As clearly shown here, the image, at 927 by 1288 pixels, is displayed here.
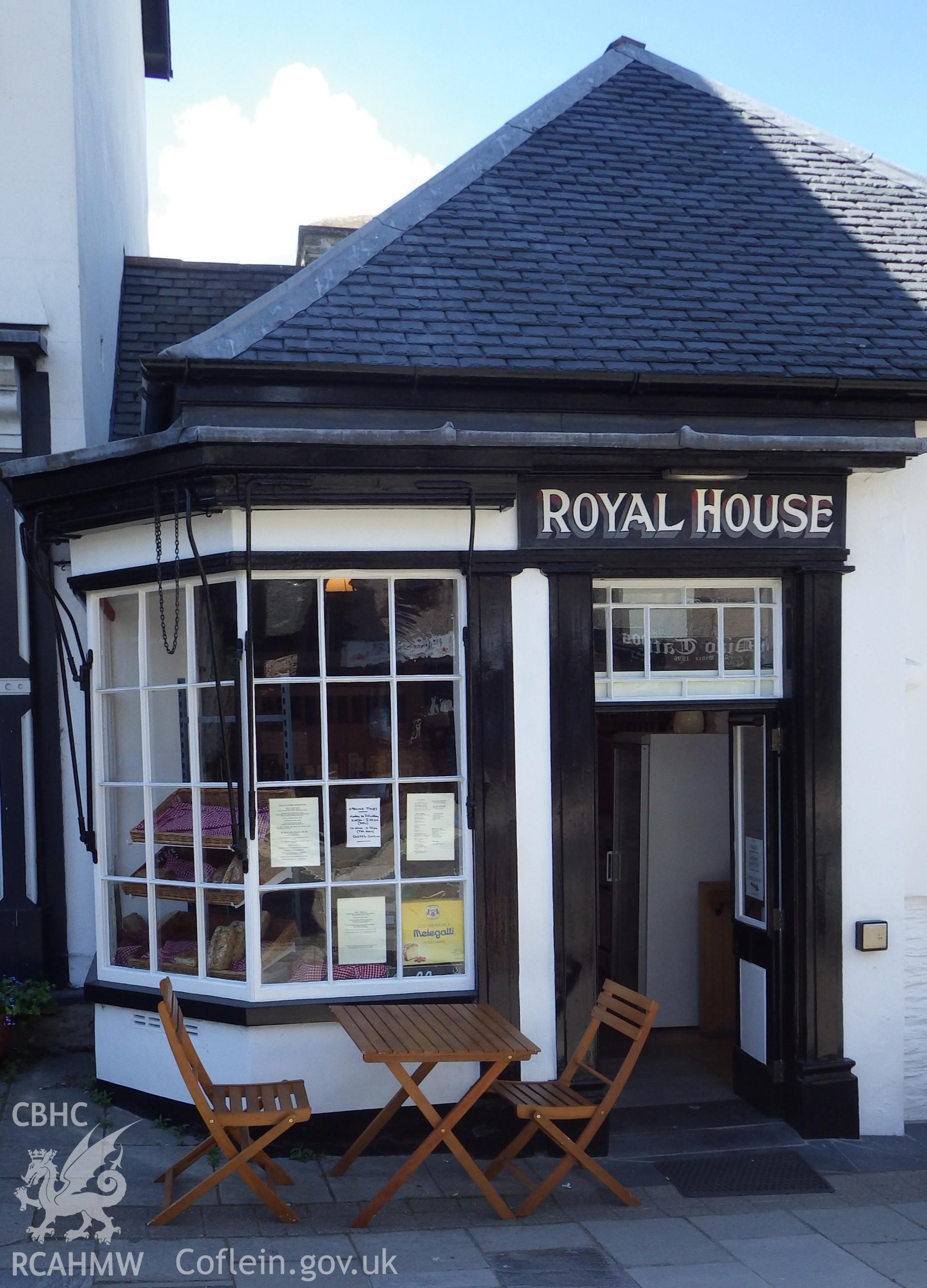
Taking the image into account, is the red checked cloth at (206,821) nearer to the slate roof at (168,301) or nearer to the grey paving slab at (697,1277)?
the grey paving slab at (697,1277)

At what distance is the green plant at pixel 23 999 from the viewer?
686 centimetres

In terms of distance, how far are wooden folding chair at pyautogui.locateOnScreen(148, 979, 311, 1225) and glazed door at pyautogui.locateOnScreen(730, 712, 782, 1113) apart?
289 cm

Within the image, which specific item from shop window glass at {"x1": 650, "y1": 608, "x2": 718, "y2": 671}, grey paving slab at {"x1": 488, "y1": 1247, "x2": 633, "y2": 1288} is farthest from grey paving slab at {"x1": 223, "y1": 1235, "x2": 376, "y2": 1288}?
shop window glass at {"x1": 650, "y1": 608, "x2": 718, "y2": 671}

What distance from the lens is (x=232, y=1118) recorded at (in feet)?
15.5

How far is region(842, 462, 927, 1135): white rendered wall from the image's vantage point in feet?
21.2

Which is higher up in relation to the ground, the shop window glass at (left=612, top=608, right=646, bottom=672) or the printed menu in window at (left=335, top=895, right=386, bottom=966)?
the shop window glass at (left=612, top=608, right=646, bottom=672)

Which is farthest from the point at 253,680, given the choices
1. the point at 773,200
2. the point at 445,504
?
the point at 773,200

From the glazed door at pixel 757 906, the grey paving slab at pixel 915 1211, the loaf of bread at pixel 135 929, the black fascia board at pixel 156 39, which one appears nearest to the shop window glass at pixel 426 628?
the glazed door at pixel 757 906

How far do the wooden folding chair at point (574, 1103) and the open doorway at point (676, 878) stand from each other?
2.52 meters

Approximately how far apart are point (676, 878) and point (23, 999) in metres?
4.58

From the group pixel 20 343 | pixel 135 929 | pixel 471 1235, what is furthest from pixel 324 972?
pixel 20 343

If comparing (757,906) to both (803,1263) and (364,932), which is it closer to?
(803,1263)

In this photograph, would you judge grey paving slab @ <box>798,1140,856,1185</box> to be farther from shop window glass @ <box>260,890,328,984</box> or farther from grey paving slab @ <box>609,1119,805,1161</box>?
shop window glass @ <box>260,890,328,984</box>

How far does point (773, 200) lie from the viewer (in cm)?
763
